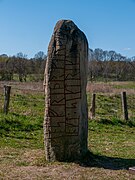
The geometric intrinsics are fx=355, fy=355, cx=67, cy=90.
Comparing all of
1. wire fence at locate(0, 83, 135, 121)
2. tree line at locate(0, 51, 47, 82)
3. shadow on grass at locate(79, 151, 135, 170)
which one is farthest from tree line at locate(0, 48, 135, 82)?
shadow on grass at locate(79, 151, 135, 170)

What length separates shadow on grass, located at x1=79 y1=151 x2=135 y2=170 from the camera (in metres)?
7.17

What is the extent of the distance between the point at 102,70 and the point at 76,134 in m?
46.5

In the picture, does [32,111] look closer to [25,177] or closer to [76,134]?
[76,134]

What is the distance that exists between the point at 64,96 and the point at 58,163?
Answer: 1366 mm

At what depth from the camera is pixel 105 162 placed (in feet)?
24.6

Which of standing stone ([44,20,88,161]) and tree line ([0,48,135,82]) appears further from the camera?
tree line ([0,48,135,82])

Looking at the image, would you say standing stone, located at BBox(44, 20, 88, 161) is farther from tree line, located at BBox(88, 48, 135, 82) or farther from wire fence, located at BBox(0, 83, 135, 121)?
tree line, located at BBox(88, 48, 135, 82)

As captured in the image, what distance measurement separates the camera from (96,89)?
991 inches

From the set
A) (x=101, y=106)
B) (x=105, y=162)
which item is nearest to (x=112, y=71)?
(x=101, y=106)

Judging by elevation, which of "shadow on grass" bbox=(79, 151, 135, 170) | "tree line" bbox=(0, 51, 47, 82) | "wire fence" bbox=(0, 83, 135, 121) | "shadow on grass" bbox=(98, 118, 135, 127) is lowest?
"shadow on grass" bbox=(79, 151, 135, 170)

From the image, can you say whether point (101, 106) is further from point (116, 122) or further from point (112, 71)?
point (112, 71)

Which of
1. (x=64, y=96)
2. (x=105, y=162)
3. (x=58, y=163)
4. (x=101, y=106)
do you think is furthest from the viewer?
(x=101, y=106)

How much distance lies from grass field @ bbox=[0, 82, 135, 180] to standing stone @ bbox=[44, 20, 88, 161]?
0.36 metres

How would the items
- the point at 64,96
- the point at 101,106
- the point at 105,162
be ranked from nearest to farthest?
the point at 64,96, the point at 105,162, the point at 101,106
